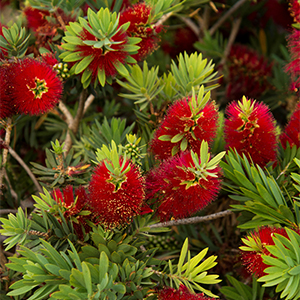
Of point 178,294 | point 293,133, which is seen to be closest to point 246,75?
point 293,133

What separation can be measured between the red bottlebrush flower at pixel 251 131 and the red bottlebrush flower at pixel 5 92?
0.30 meters

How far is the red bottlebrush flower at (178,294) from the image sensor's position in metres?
0.38

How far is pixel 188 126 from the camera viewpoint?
0.40 m

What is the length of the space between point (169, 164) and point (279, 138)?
220mm

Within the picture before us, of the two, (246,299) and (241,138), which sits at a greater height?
(241,138)

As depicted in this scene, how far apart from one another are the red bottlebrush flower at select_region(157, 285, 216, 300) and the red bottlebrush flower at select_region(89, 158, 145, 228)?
0.32ft

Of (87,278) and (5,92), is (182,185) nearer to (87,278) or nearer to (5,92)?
(87,278)

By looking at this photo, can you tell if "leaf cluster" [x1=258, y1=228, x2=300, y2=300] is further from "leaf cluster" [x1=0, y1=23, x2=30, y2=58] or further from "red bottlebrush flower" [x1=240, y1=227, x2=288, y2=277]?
"leaf cluster" [x1=0, y1=23, x2=30, y2=58]

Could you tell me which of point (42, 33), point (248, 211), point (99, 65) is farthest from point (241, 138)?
point (42, 33)

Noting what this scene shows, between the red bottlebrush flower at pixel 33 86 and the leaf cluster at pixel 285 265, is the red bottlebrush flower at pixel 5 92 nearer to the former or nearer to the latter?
the red bottlebrush flower at pixel 33 86

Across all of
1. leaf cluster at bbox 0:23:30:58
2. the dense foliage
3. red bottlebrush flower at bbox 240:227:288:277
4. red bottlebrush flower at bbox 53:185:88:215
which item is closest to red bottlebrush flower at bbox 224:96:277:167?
the dense foliage

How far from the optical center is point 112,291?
358 millimetres

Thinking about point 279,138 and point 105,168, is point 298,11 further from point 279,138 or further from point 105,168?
point 105,168

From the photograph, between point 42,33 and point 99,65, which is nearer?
point 99,65
